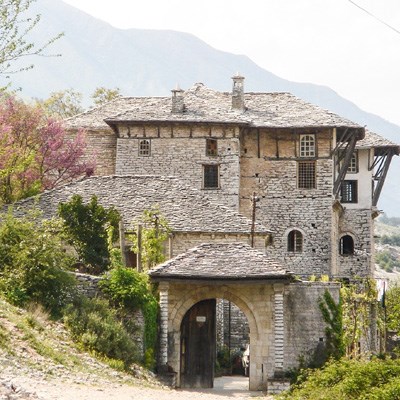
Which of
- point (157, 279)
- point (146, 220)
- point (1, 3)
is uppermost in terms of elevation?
point (1, 3)

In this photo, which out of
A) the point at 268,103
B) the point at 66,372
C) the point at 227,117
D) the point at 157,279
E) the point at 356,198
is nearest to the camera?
the point at 66,372

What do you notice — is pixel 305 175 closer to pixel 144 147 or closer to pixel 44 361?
pixel 144 147

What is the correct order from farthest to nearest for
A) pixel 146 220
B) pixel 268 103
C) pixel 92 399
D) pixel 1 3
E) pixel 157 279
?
pixel 268 103
pixel 146 220
pixel 157 279
pixel 1 3
pixel 92 399

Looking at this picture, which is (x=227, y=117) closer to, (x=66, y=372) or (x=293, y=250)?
(x=293, y=250)

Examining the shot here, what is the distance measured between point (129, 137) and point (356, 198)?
13.8 m

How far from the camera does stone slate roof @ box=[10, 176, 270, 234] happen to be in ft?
116

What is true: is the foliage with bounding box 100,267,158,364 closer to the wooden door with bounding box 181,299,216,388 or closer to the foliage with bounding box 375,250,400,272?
the wooden door with bounding box 181,299,216,388

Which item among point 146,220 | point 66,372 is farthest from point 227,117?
point 66,372

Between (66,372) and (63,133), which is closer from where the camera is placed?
(66,372)

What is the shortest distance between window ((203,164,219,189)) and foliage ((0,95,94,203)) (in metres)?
5.27

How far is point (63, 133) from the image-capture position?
44938 mm

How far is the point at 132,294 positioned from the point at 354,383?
33.1ft

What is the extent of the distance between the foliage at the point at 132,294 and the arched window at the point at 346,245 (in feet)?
79.9

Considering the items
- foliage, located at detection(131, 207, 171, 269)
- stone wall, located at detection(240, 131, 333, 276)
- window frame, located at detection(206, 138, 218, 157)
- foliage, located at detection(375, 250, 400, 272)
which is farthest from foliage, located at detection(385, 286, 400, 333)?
foliage, located at detection(375, 250, 400, 272)
